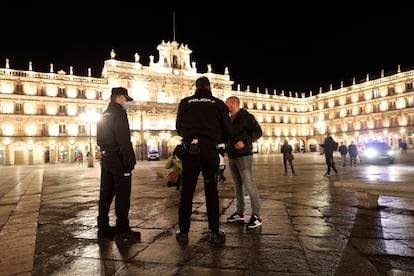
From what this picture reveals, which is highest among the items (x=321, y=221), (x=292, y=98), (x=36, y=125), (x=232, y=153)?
(x=292, y=98)

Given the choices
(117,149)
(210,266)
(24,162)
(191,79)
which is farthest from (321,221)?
(191,79)

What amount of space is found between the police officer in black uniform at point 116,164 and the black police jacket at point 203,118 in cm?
75

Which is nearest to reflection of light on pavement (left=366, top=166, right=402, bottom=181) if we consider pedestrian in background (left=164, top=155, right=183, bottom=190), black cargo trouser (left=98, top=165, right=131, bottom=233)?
pedestrian in background (left=164, top=155, right=183, bottom=190)

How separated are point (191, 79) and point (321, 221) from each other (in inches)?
2099

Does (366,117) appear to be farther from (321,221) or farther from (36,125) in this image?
(321,221)

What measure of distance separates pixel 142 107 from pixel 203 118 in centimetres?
4926

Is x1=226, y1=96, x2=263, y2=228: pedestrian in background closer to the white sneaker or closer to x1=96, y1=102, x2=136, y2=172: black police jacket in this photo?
the white sneaker

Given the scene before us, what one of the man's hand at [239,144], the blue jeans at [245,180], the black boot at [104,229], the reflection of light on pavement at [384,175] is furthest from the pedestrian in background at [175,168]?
the reflection of light on pavement at [384,175]

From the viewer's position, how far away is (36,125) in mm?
46406

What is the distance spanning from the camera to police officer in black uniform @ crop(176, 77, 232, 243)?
3.64 meters

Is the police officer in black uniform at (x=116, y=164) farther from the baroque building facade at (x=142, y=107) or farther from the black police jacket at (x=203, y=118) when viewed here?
the baroque building facade at (x=142, y=107)

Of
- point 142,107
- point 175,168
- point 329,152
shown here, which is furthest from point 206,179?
point 142,107

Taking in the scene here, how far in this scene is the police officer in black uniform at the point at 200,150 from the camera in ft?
12.0

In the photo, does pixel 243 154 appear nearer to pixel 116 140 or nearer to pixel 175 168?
pixel 116 140
